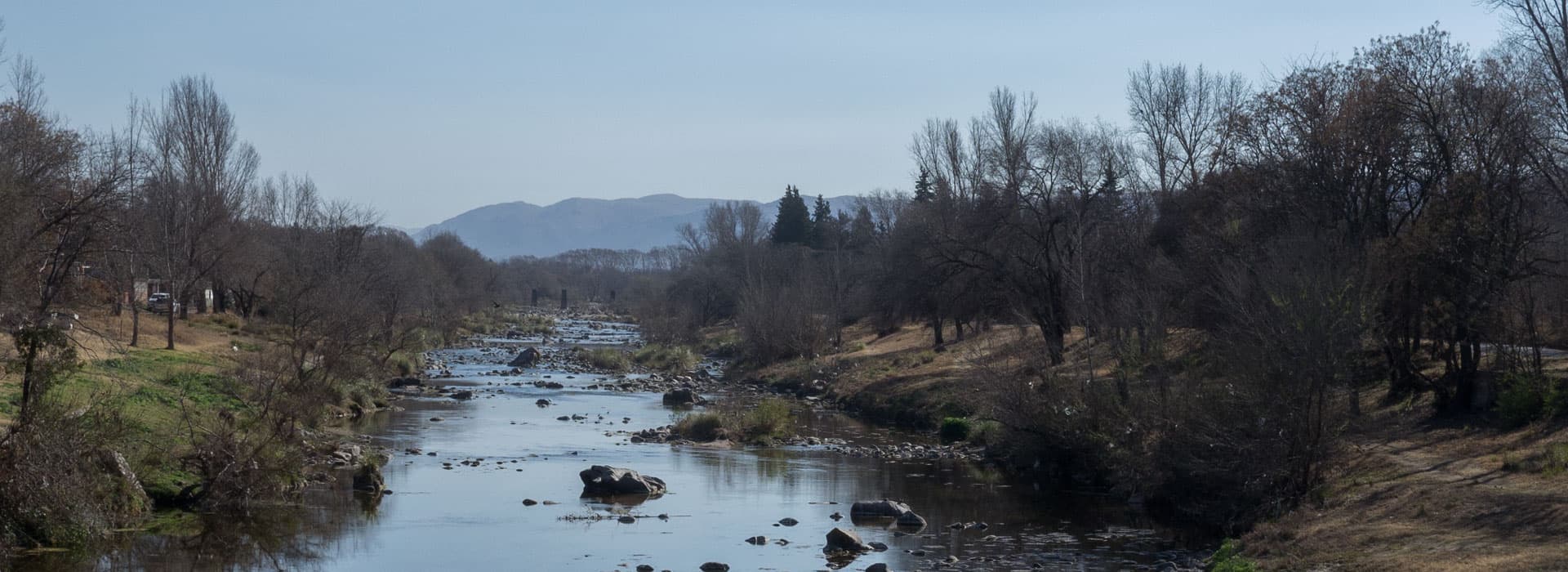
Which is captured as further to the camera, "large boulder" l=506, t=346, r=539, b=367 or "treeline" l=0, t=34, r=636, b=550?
"large boulder" l=506, t=346, r=539, b=367

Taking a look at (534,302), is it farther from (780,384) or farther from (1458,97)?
(1458,97)

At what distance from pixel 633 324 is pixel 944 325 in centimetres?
5661

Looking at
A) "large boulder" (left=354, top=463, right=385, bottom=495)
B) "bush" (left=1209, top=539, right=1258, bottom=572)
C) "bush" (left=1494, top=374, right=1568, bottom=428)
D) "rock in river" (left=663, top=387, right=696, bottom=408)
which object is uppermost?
"bush" (left=1494, top=374, right=1568, bottom=428)

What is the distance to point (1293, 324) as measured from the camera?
20875 mm

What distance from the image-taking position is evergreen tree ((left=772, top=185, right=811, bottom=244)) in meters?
95.5

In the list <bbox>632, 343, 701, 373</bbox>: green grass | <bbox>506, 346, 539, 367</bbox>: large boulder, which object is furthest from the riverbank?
<bbox>506, 346, 539, 367</bbox>: large boulder

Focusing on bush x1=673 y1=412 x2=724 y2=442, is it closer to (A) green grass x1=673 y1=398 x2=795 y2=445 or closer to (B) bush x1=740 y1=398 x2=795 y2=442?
(A) green grass x1=673 y1=398 x2=795 y2=445

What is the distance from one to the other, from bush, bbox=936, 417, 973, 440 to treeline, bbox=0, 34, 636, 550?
53.4 ft

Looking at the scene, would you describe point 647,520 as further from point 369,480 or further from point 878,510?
point 369,480

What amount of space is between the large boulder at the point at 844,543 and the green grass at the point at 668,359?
42.2 m

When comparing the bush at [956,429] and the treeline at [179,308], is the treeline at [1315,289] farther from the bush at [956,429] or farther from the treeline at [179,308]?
the treeline at [179,308]

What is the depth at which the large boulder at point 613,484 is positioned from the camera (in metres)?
25.9

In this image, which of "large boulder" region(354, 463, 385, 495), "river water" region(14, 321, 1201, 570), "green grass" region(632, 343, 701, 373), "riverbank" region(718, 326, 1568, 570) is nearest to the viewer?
"riverbank" region(718, 326, 1568, 570)

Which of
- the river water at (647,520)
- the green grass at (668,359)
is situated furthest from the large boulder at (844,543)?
the green grass at (668,359)
